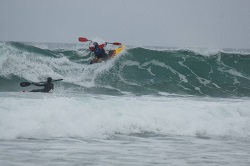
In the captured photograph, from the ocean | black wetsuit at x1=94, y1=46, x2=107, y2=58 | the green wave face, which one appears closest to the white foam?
the ocean

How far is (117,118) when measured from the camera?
10.8 m

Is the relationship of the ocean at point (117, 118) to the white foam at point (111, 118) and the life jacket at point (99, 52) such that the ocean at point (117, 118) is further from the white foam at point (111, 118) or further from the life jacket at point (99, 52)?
the life jacket at point (99, 52)

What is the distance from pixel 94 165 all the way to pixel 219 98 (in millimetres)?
10478

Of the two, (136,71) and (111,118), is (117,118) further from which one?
(136,71)

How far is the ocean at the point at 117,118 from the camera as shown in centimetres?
779

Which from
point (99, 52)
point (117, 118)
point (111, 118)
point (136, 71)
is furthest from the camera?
point (136, 71)

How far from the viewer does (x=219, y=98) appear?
54.7ft

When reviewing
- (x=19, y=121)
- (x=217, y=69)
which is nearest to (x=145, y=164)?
(x=19, y=121)

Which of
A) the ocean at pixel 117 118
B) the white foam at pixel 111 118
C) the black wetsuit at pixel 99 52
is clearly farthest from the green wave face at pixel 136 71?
the white foam at pixel 111 118

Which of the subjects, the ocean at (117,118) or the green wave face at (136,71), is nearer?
the ocean at (117,118)

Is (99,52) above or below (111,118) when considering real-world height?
above

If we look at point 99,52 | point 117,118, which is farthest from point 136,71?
point 117,118

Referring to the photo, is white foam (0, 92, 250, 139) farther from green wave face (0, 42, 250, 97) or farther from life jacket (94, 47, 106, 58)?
life jacket (94, 47, 106, 58)

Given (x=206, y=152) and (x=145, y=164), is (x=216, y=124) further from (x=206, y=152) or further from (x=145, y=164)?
(x=145, y=164)
